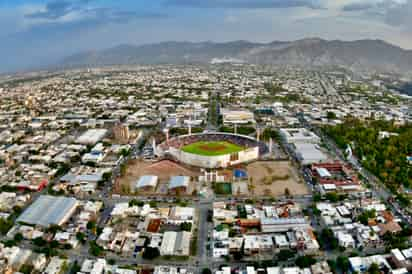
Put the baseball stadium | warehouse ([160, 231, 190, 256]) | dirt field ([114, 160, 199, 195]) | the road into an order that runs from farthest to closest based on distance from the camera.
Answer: the baseball stadium < dirt field ([114, 160, 199, 195]) < the road < warehouse ([160, 231, 190, 256])

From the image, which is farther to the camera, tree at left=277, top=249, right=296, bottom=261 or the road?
the road

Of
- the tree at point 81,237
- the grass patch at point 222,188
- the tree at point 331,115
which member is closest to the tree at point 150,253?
the tree at point 81,237

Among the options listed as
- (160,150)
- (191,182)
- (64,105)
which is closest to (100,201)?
(191,182)

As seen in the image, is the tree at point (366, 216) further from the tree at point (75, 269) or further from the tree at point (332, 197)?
the tree at point (75, 269)

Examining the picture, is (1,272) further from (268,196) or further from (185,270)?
(268,196)

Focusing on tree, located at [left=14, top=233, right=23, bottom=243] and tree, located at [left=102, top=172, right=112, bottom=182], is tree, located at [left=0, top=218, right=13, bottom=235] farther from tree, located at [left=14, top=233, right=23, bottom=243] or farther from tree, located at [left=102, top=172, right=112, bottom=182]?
tree, located at [left=102, top=172, right=112, bottom=182]

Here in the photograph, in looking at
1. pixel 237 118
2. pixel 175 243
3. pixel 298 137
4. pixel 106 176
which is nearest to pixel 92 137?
pixel 106 176

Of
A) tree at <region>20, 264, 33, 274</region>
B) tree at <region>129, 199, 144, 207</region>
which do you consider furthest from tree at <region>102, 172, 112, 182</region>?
tree at <region>20, 264, 33, 274</region>
